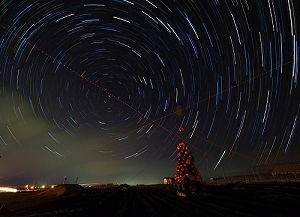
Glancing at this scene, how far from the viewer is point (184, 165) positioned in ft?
127

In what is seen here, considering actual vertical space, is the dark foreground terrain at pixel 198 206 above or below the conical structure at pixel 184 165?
below

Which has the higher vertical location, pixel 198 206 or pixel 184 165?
pixel 184 165

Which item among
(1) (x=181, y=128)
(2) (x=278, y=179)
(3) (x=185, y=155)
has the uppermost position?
(1) (x=181, y=128)

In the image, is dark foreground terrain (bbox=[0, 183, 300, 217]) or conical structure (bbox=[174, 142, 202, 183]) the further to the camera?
conical structure (bbox=[174, 142, 202, 183])

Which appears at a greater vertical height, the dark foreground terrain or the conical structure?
the conical structure

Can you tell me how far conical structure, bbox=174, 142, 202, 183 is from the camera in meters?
38.1

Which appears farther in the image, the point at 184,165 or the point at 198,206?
the point at 184,165

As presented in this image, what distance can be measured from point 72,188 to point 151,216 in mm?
29976

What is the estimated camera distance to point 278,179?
27234 mm

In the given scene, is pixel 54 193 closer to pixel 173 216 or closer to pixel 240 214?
pixel 173 216

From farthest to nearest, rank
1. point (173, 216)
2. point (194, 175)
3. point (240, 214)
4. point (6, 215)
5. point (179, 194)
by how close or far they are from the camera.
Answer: point (194, 175) < point (179, 194) < point (6, 215) < point (173, 216) < point (240, 214)

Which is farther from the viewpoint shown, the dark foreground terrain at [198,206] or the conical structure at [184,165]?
the conical structure at [184,165]

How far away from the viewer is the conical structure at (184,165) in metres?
38.1

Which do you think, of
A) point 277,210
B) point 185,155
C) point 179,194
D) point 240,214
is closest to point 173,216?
point 240,214
